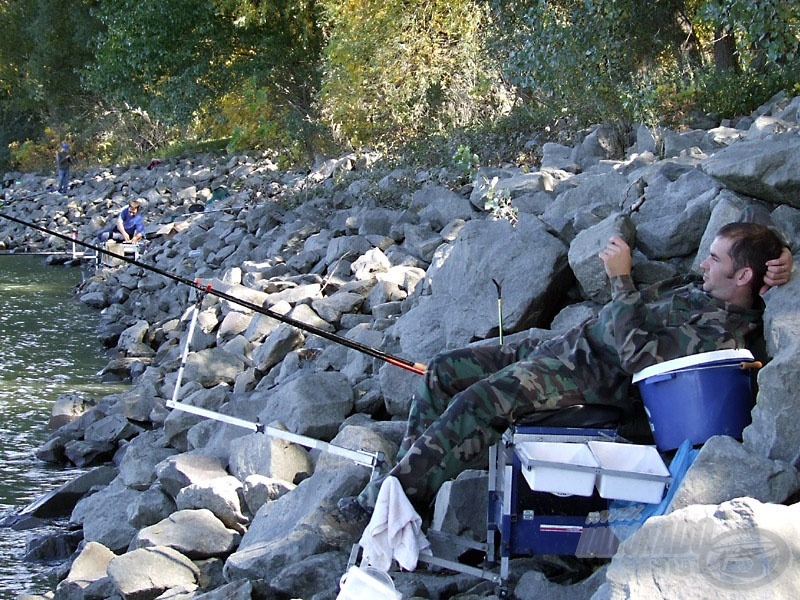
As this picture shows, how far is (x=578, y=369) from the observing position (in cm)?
402

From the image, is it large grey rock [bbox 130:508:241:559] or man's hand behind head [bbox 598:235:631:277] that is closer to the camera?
man's hand behind head [bbox 598:235:631:277]

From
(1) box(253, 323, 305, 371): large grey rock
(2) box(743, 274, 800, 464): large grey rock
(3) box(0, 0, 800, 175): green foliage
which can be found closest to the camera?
(2) box(743, 274, 800, 464): large grey rock

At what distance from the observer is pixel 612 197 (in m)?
6.69

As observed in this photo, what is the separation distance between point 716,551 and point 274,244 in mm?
10663

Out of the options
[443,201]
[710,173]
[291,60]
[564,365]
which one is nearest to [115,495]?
[564,365]

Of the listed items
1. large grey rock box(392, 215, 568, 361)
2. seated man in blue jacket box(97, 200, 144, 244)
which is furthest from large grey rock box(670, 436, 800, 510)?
seated man in blue jacket box(97, 200, 144, 244)

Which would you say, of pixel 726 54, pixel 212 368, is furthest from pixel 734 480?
pixel 726 54

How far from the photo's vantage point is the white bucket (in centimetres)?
334

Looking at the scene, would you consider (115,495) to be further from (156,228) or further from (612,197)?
(156,228)

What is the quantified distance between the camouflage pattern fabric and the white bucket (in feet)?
1.46

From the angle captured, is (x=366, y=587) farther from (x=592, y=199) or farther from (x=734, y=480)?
(x=592, y=199)

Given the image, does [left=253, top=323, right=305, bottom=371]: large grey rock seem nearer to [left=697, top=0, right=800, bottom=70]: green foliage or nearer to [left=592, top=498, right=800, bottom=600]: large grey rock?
[left=697, top=0, right=800, bottom=70]: green foliage

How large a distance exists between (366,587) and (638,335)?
1.30 metres

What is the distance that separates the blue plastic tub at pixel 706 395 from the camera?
364 cm
